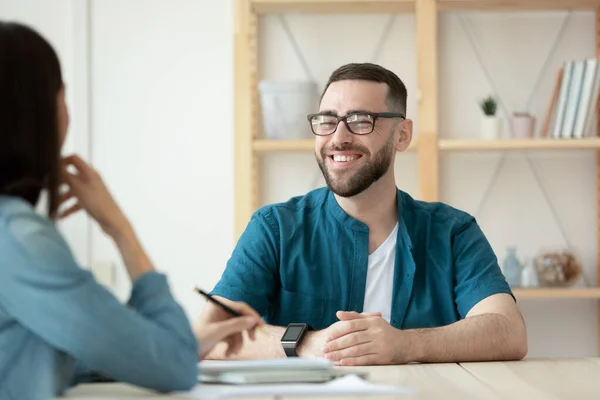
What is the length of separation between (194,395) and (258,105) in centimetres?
229

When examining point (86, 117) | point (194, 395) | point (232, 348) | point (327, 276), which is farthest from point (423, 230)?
point (86, 117)

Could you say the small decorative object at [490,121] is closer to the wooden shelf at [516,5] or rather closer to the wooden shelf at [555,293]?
the wooden shelf at [516,5]

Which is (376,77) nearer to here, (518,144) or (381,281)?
(381,281)

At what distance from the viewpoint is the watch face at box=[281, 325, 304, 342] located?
1877 millimetres

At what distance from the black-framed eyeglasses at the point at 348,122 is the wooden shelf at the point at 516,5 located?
104cm

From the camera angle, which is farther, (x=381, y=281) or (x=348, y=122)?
(x=348, y=122)

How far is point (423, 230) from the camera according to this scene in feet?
7.60

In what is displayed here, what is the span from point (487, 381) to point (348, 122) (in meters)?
1.06

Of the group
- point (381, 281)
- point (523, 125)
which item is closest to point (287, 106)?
point (523, 125)

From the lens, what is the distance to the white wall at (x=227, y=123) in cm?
344

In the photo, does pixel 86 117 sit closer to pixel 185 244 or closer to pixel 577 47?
pixel 185 244

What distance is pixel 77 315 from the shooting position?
1028mm

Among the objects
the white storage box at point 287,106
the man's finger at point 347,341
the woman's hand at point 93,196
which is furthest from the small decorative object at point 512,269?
the woman's hand at point 93,196

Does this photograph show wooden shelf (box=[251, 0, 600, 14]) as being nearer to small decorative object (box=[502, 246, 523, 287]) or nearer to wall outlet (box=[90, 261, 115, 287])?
small decorative object (box=[502, 246, 523, 287])
